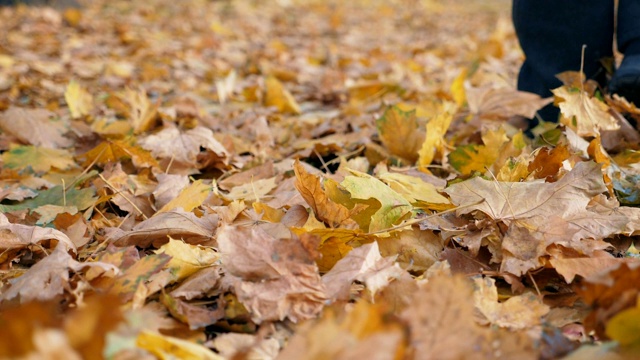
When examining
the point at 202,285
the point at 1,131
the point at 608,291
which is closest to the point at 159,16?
the point at 1,131

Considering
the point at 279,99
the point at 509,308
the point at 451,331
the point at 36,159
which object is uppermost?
the point at 451,331

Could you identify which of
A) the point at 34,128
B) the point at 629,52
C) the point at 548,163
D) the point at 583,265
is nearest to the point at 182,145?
the point at 34,128

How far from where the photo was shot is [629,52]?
1.56 meters

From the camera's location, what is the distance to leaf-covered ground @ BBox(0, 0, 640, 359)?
0.58 metres

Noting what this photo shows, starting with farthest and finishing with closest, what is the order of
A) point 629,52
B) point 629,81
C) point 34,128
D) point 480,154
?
point 34,128 < point 629,52 < point 629,81 < point 480,154

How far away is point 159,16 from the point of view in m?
4.67

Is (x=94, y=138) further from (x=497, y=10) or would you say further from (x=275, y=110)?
(x=497, y=10)

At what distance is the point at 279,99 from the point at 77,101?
2.43 feet

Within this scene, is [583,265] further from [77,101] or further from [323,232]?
[77,101]

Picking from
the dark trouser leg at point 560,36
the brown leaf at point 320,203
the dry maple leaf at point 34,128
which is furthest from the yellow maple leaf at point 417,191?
the dry maple leaf at point 34,128

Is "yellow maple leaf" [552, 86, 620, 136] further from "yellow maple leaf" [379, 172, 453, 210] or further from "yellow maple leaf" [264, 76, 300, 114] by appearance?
"yellow maple leaf" [264, 76, 300, 114]

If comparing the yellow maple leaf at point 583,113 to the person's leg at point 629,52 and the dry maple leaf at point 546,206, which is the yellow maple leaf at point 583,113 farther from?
the dry maple leaf at point 546,206

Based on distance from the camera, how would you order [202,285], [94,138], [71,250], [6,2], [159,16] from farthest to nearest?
[159,16]
[6,2]
[94,138]
[71,250]
[202,285]

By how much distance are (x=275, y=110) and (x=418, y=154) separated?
3.07 ft
